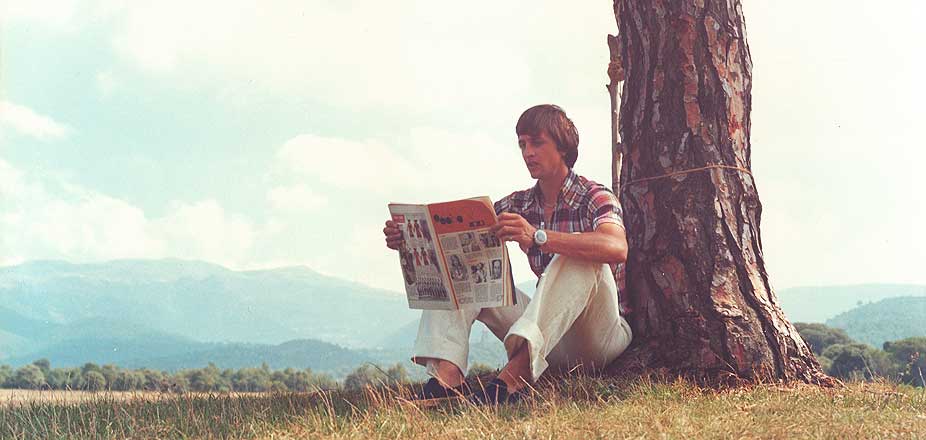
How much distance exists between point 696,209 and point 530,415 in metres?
1.73

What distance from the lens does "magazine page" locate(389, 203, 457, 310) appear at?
385cm

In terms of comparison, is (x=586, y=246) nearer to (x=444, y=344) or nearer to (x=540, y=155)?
(x=540, y=155)

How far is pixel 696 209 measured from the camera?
15.5 feet

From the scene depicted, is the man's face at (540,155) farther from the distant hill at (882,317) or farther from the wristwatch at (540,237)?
the distant hill at (882,317)

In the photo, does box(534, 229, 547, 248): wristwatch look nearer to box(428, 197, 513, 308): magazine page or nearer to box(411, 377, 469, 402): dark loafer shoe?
box(428, 197, 513, 308): magazine page

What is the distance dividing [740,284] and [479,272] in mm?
1652

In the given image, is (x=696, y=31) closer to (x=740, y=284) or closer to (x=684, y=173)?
(x=684, y=173)

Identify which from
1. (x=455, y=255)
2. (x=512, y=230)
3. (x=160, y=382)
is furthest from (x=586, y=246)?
(x=160, y=382)

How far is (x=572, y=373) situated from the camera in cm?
445

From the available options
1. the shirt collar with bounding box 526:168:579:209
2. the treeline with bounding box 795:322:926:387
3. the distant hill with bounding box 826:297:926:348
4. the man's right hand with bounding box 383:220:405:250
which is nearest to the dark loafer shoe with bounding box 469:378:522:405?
the man's right hand with bounding box 383:220:405:250

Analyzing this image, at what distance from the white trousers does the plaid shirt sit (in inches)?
9.1

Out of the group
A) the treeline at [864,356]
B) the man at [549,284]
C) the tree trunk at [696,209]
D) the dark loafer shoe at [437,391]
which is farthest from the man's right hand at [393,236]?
the treeline at [864,356]

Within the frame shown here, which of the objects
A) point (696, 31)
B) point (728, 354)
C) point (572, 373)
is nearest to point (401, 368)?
point (572, 373)

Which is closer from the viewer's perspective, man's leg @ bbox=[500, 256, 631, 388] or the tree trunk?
man's leg @ bbox=[500, 256, 631, 388]
